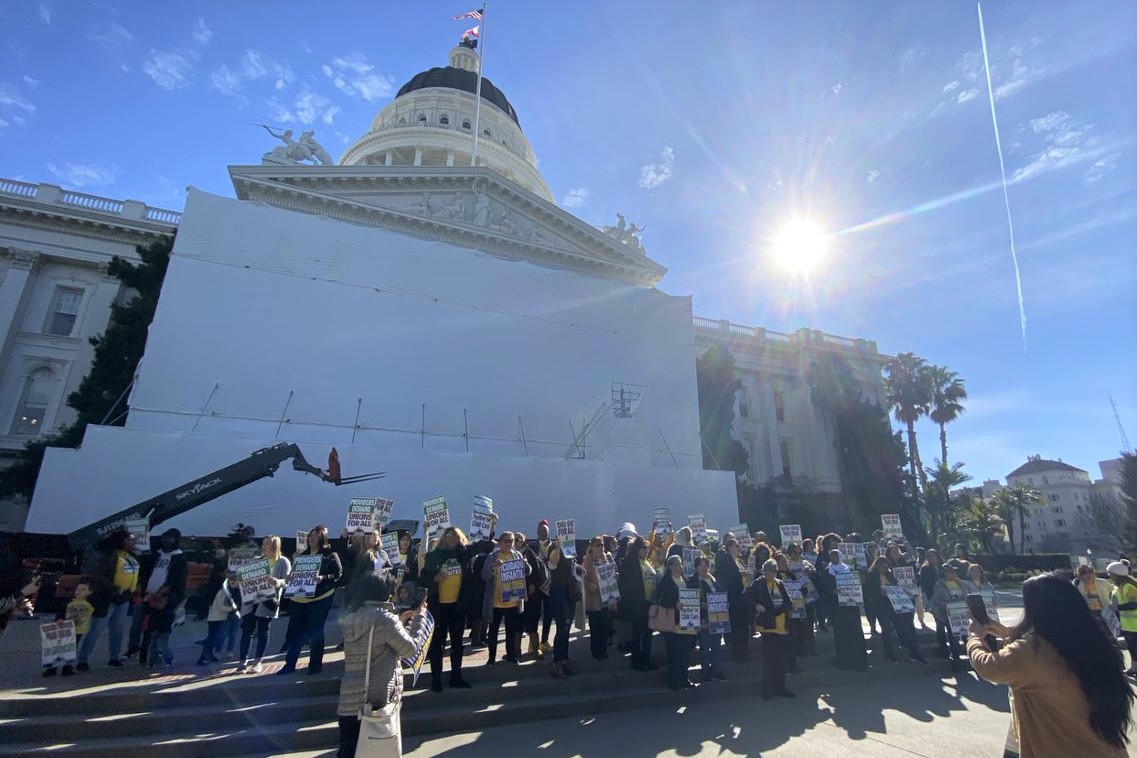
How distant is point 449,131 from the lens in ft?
124

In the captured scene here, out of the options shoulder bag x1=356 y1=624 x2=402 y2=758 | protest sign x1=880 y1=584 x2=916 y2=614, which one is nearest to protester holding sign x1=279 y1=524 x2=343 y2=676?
shoulder bag x1=356 y1=624 x2=402 y2=758

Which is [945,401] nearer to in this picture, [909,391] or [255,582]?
[909,391]

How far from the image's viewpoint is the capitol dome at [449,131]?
123 feet

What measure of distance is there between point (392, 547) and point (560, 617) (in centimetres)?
367

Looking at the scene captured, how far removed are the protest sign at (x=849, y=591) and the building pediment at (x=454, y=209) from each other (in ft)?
63.6

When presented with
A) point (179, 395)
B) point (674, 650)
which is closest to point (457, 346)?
point (179, 395)

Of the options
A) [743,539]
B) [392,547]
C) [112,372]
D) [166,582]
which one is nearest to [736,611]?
[743,539]

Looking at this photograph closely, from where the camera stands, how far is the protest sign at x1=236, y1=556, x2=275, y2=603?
Answer: 6117 millimetres

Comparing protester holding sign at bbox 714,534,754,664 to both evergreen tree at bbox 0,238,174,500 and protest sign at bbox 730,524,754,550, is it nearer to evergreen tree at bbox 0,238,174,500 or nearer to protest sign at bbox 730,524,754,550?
protest sign at bbox 730,524,754,550

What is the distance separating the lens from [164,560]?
689 centimetres

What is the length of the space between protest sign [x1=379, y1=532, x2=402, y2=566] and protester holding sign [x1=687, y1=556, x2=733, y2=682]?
4.17 meters

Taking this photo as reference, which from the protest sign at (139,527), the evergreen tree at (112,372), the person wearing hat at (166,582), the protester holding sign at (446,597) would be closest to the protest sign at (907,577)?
the protester holding sign at (446,597)

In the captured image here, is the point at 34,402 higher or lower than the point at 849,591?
higher

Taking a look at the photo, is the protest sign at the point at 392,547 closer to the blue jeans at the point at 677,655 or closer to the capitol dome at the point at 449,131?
the blue jeans at the point at 677,655
